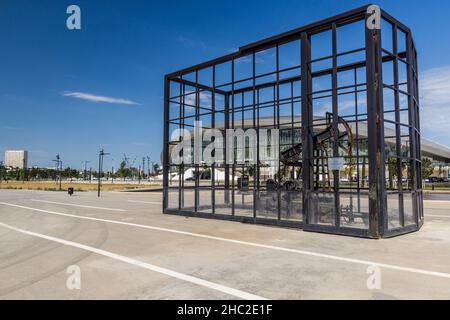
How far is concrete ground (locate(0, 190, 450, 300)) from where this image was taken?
575 centimetres

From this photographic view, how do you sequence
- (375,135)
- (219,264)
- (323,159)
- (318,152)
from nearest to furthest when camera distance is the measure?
(219,264) < (375,135) < (323,159) < (318,152)

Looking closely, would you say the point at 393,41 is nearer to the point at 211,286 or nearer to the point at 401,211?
the point at 401,211

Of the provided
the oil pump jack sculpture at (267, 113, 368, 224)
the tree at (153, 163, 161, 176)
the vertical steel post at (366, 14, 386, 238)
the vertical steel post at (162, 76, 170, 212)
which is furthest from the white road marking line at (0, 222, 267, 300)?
the tree at (153, 163, 161, 176)

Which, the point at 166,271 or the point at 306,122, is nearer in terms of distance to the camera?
the point at 166,271

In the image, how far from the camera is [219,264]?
25.2 ft

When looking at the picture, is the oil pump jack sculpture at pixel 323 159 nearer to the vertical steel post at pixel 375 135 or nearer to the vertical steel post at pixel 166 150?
the vertical steel post at pixel 375 135

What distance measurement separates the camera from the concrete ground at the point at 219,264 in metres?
5.75

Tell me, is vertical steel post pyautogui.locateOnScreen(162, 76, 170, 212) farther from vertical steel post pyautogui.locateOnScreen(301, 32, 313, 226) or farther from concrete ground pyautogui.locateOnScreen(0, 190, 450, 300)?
vertical steel post pyautogui.locateOnScreen(301, 32, 313, 226)

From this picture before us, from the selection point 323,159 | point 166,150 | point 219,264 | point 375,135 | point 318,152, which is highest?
point 166,150

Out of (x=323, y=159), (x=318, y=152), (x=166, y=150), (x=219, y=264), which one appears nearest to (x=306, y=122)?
(x=323, y=159)

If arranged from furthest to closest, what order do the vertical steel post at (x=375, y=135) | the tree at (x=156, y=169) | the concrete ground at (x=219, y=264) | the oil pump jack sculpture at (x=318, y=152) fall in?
the tree at (x=156, y=169) < the oil pump jack sculpture at (x=318, y=152) < the vertical steel post at (x=375, y=135) < the concrete ground at (x=219, y=264)

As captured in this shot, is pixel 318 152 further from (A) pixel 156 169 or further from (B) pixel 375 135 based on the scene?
(A) pixel 156 169

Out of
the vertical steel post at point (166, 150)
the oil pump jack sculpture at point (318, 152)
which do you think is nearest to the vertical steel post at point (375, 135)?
the oil pump jack sculpture at point (318, 152)

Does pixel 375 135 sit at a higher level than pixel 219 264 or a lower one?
higher
